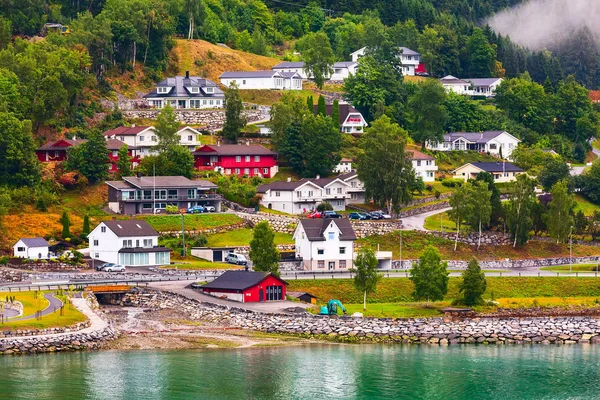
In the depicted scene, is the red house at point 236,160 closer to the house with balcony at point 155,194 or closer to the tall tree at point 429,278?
the house with balcony at point 155,194

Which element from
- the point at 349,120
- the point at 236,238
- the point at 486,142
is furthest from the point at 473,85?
the point at 236,238

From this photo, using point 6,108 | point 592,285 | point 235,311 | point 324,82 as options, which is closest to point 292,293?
point 235,311

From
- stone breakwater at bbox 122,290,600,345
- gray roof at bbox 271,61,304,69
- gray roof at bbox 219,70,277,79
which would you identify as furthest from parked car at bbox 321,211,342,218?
gray roof at bbox 271,61,304,69

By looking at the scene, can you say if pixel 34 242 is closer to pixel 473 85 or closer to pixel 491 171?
pixel 491 171

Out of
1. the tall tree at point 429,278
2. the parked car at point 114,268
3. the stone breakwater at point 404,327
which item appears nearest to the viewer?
the stone breakwater at point 404,327

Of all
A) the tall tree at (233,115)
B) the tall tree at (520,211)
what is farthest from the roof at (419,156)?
the tall tree at (520,211)

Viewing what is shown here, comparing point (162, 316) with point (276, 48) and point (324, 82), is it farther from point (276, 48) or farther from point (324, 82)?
point (276, 48)

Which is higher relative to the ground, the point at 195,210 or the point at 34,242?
the point at 195,210
